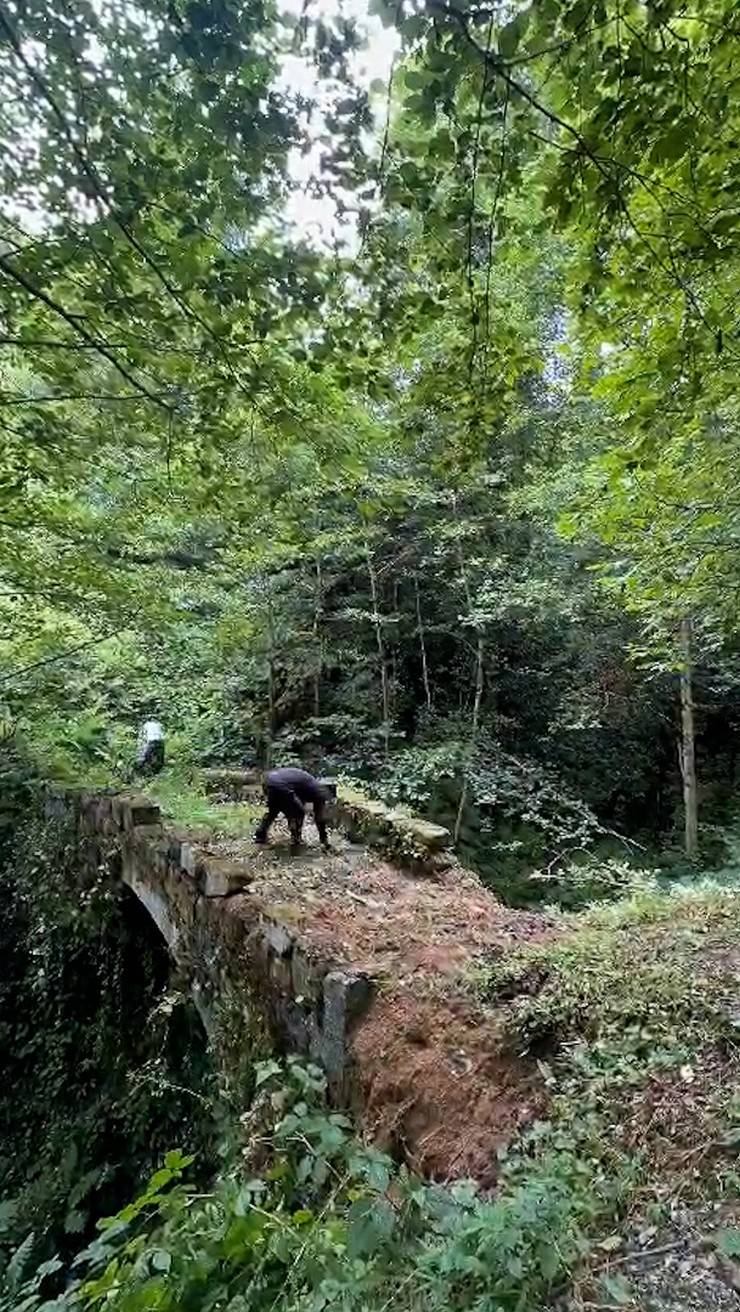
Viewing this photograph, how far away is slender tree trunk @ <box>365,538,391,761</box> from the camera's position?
32.4 ft

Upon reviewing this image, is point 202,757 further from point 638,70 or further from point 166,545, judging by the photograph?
point 638,70

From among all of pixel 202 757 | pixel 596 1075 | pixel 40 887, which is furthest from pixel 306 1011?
pixel 202 757

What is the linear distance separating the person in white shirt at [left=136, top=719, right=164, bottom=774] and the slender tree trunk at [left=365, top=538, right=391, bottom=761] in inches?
108

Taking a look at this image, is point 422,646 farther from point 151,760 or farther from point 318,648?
point 151,760

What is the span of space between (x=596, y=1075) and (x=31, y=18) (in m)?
3.28

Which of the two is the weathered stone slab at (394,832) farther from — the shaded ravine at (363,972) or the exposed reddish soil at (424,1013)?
the exposed reddish soil at (424,1013)

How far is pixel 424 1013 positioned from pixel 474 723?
6.85 meters

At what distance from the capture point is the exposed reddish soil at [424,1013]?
8.36 feet

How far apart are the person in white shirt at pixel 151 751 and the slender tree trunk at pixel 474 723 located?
3.43m

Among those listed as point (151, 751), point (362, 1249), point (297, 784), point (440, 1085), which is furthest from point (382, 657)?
point (362, 1249)

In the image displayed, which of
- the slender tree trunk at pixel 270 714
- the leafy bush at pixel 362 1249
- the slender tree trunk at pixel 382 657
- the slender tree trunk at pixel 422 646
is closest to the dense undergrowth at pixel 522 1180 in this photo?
the leafy bush at pixel 362 1249

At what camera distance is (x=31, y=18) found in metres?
1.83

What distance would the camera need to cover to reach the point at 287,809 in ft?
16.9

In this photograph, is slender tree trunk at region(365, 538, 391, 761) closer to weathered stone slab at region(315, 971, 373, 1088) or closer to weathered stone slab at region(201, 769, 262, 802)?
weathered stone slab at region(201, 769, 262, 802)
